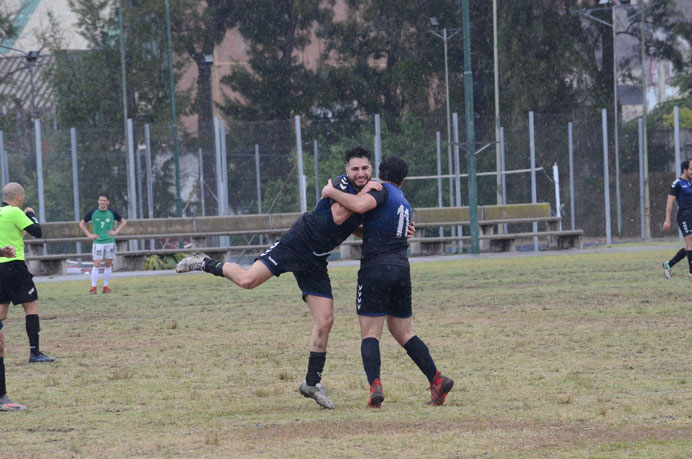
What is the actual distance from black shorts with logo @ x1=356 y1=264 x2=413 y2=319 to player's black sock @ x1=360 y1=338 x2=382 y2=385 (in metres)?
0.21

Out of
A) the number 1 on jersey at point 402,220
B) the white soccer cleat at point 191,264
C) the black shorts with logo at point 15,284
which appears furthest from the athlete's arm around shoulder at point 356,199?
the black shorts with logo at point 15,284

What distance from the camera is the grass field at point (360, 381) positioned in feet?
22.1

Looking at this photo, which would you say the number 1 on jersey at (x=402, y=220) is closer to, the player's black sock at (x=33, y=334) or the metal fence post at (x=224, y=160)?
the player's black sock at (x=33, y=334)

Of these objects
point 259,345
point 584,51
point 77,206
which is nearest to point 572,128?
point 584,51

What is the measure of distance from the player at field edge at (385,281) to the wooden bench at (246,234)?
804 inches

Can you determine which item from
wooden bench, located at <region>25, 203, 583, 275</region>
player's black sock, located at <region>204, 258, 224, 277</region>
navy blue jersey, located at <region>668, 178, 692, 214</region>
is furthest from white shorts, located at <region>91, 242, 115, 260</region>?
player's black sock, located at <region>204, 258, 224, 277</region>

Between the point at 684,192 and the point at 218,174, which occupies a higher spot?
the point at 218,174

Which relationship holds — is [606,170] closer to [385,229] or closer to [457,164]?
[457,164]

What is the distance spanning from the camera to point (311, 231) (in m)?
8.17

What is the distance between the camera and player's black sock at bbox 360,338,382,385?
7.96m

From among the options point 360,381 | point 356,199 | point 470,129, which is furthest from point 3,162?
point 356,199

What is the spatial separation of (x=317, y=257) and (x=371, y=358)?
0.83 metres

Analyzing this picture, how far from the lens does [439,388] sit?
310 inches

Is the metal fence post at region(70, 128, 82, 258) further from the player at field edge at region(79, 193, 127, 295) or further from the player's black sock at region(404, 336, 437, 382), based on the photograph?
the player's black sock at region(404, 336, 437, 382)
